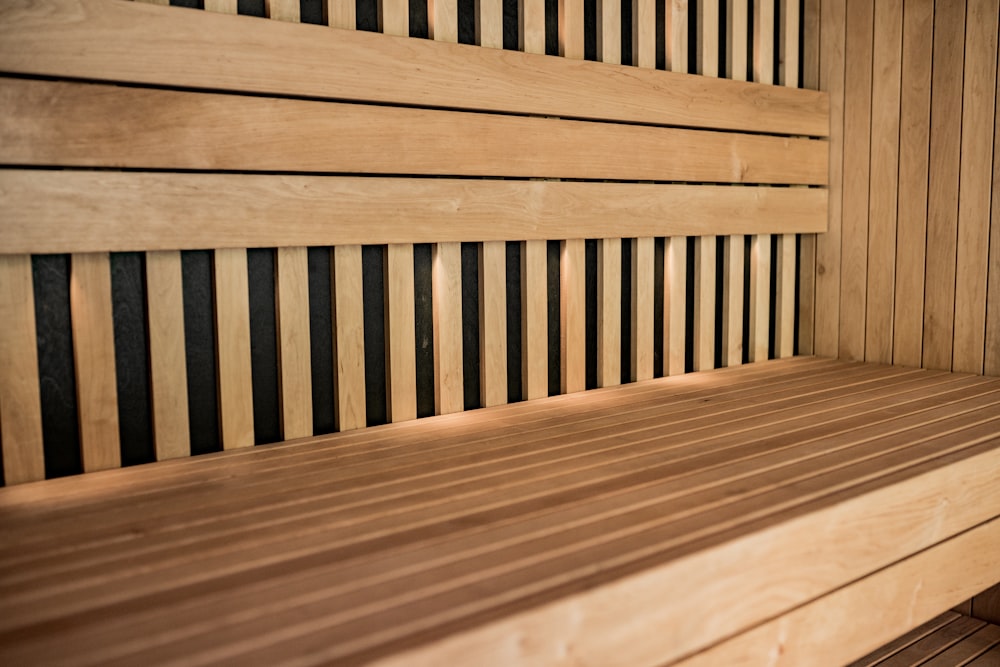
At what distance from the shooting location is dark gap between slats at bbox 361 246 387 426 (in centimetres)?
196

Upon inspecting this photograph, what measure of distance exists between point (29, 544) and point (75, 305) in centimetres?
51

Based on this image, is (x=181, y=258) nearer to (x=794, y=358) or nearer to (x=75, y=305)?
(x=75, y=305)

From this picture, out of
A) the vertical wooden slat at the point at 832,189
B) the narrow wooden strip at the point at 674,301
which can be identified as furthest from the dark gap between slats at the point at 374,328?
the vertical wooden slat at the point at 832,189

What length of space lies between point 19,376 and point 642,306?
62.2 inches

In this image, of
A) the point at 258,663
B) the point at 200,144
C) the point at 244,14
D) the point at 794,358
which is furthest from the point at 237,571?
the point at 794,358

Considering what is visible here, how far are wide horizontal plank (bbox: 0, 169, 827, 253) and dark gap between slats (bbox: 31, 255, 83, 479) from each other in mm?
92

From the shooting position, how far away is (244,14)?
176cm

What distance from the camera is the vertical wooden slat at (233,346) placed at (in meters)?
1.73

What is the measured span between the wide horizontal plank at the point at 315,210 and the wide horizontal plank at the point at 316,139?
→ 0.10 feet

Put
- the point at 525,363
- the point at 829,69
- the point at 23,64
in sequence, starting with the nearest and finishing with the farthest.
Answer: the point at 23,64 < the point at 525,363 < the point at 829,69

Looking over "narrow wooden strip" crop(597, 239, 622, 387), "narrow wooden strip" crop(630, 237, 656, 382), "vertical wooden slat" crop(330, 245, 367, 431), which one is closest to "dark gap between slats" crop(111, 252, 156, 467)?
"vertical wooden slat" crop(330, 245, 367, 431)

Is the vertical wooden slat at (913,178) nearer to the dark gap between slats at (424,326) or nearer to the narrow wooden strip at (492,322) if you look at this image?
the narrow wooden strip at (492,322)

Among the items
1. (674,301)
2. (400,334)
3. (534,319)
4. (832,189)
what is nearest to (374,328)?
(400,334)

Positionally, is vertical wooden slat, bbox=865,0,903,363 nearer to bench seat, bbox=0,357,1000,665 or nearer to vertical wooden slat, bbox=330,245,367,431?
bench seat, bbox=0,357,1000,665
